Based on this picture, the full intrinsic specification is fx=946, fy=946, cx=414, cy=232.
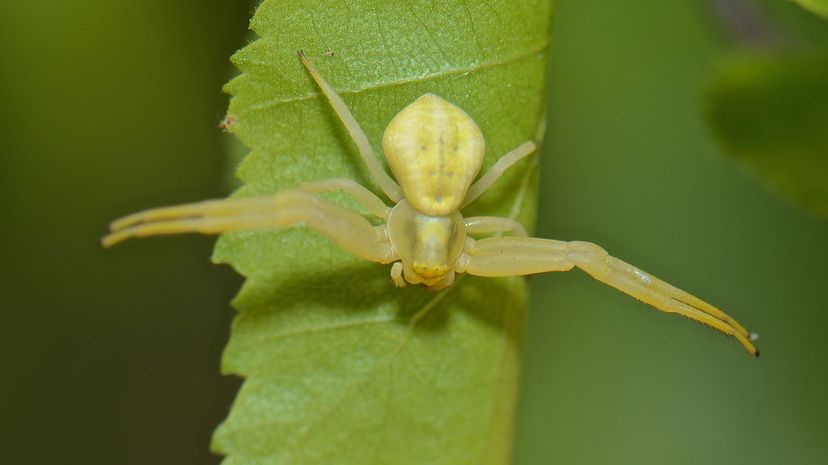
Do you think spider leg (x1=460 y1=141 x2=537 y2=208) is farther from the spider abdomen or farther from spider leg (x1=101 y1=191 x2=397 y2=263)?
spider leg (x1=101 y1=191 x2=397 y2=263)

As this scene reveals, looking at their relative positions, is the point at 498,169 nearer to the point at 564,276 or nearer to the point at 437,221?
the point at 437,221

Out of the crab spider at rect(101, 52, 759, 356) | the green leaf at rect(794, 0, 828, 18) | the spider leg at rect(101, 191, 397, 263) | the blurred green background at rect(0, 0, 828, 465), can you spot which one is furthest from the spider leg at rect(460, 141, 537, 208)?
the blurred green background at rect(0, 0, 828, 465)

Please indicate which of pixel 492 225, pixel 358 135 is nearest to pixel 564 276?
pixel 492 225

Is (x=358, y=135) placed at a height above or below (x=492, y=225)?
above

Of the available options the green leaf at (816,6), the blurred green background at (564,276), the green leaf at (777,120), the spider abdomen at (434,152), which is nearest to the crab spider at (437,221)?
the spider abdomen at (434,152)

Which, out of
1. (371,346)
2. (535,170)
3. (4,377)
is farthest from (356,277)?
(4,377)

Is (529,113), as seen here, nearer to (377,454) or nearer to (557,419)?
(377,454)

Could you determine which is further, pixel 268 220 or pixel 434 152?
pixel 434 152
